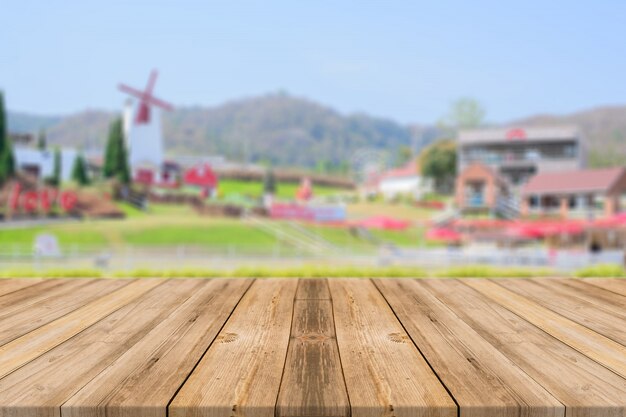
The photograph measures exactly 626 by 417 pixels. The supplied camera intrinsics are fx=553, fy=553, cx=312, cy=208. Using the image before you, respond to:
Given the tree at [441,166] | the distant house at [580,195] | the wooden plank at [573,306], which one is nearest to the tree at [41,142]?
the tree at [441,166]

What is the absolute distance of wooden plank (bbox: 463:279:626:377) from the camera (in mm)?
1142

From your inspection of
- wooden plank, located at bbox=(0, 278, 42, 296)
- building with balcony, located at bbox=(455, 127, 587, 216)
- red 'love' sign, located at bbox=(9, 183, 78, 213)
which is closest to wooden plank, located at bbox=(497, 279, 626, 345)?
wooden plank, located at bbox=(0, 278, 42, 296)

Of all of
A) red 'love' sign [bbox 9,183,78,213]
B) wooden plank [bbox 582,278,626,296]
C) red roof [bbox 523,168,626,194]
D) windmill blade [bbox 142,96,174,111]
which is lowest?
red 'love' sign [bbox 9,183,78,213]

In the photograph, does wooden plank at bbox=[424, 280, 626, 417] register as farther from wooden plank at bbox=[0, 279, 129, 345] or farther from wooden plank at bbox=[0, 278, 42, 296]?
wooden plank at bbox=[0, 278, 42, 296]

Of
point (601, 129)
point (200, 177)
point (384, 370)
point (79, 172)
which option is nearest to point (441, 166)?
point (200, 177)

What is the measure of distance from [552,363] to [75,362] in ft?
3.06

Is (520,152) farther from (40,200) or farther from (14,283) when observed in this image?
(14,283)

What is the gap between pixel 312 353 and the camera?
111 cm

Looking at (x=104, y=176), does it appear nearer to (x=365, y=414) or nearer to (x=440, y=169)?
(x=440, y=169)

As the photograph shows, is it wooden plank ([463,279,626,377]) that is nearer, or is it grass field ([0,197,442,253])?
wooden plank ([463,279,626,377])

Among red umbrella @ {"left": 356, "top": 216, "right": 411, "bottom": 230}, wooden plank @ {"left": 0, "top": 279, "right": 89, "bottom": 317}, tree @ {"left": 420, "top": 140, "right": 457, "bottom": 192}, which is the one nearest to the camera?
wooden plank @ {"left": 0, "top": 279, "right": 89, "bottom": 317}

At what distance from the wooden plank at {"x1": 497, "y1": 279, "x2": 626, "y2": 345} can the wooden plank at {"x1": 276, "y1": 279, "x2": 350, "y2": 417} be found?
2.24ft

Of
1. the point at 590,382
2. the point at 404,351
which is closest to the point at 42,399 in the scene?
the point at 404,351

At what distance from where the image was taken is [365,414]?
84 centimetres
